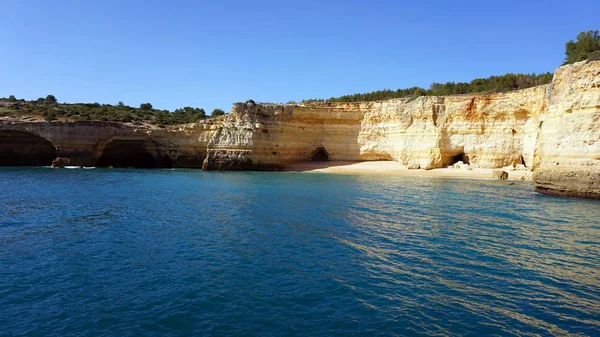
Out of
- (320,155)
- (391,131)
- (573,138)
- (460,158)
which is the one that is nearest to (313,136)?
(320,155)

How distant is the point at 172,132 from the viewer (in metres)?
40.9

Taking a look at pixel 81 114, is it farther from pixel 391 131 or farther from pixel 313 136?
pixel 391 131

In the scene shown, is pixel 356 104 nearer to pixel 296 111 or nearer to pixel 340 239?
pixel 296 111

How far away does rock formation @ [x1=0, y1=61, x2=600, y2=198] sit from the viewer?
34.0m

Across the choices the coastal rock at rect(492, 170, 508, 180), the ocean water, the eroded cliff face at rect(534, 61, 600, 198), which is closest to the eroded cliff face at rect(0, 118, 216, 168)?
the ocean water

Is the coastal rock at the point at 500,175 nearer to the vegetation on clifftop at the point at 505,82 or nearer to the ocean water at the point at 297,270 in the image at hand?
the vegetation on clifftop at the point at 505,82

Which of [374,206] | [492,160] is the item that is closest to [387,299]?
[374,206]

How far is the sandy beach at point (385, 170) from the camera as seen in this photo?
32156mm

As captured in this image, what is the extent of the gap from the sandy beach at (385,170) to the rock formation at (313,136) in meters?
1.03

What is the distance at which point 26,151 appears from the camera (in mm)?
42812

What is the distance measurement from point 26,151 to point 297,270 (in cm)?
4591

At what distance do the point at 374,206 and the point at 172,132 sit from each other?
29.8 metres

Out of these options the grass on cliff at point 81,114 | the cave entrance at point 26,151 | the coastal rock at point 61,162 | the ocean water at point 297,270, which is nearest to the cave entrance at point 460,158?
the ocean water at point 297,270

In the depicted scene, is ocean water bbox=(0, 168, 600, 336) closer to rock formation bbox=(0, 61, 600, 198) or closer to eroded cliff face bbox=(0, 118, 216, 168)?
rock formation bbox=(0, 61, 600, 198)
